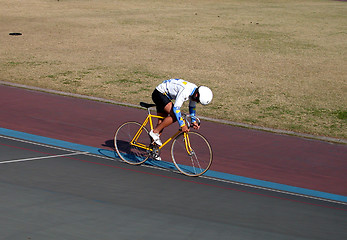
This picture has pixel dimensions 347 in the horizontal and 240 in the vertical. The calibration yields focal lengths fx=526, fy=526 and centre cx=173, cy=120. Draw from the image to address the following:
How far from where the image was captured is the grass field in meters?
14.3

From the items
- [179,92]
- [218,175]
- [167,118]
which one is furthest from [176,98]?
[218,175]

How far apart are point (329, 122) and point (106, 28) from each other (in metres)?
15.8

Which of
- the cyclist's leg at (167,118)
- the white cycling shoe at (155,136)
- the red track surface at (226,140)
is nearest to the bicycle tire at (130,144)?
the white cycling shoe at (155,136)

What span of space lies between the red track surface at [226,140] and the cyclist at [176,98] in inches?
48.4

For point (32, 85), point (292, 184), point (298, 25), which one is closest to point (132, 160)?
point (292, 184)

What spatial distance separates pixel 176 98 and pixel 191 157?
105cm

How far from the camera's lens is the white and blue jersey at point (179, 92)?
25.9 feet

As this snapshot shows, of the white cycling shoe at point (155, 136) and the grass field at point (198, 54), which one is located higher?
the white cycling shoe at point (155, 136)

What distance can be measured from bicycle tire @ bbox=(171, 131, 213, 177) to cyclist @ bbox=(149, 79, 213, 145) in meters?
0.30

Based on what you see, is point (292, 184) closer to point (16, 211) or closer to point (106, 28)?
point (16, 211)

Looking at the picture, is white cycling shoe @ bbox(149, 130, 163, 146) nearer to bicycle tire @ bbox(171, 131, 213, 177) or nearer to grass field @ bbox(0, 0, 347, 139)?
bicycle tire @ bbox(171, 131, 213, 177)

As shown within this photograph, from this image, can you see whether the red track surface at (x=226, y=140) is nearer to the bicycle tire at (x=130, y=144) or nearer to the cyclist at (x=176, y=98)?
the bicycle tire at (x=130, y=144)

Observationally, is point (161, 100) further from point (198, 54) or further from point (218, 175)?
point (198, 54)

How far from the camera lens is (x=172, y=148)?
852 cm
